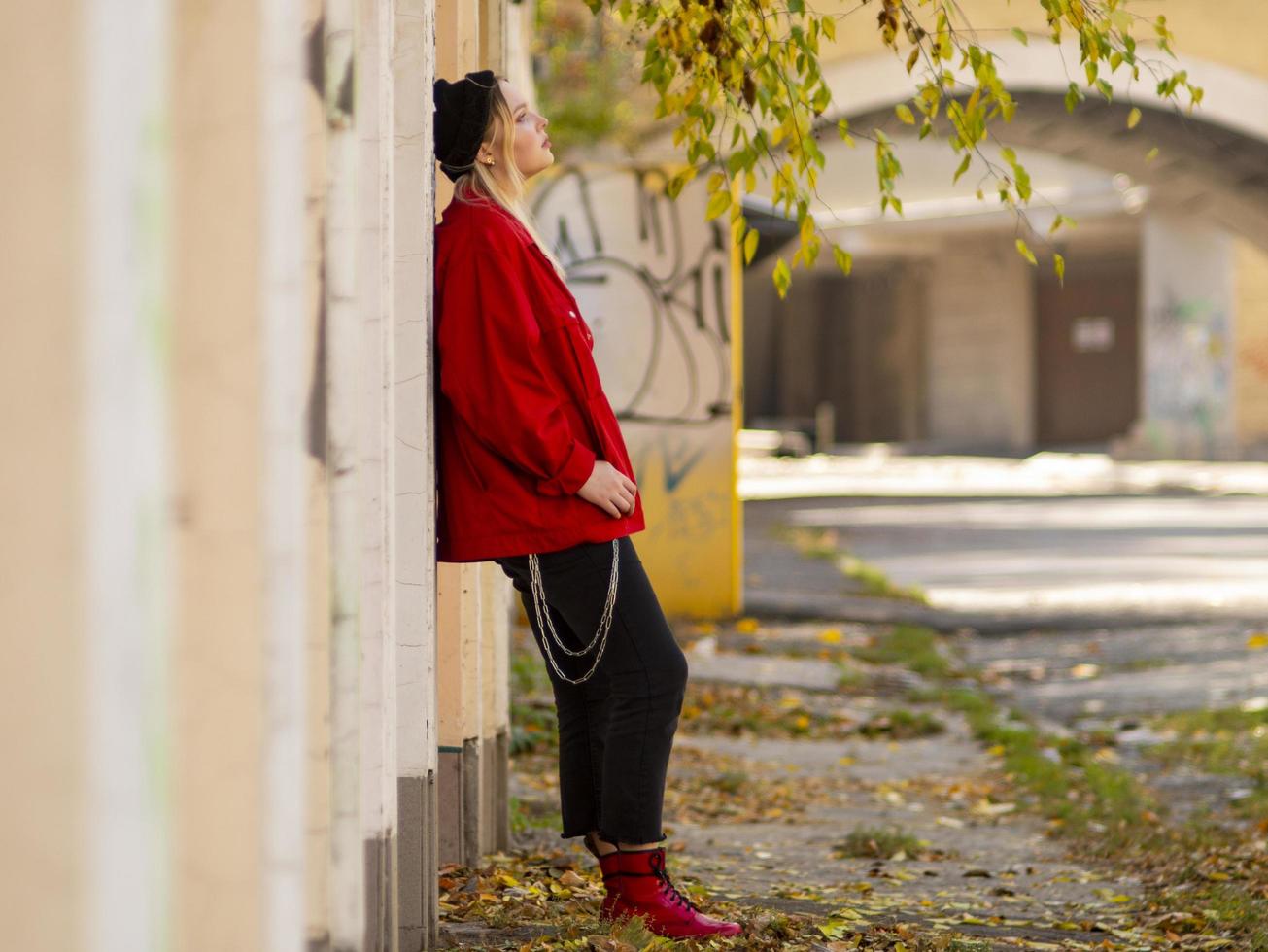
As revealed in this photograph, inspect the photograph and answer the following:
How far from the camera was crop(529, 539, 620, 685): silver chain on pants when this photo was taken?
10.7 ft

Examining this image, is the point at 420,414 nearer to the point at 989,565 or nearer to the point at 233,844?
the point at 233,844

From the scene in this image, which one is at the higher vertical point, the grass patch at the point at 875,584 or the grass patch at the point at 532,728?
the grass patch at the point at 532,728

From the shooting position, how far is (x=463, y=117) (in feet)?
11.1

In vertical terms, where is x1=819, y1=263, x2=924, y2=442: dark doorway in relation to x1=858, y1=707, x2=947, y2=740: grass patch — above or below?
above

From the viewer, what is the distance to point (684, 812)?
5.46 meters

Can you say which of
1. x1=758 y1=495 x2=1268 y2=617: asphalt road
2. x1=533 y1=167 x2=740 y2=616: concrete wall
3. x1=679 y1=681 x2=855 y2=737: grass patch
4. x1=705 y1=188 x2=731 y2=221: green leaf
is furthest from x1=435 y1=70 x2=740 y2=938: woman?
x1=758 y1=495 x2=1268 y2=617: asphalt road

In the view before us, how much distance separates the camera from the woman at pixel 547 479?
317 cm

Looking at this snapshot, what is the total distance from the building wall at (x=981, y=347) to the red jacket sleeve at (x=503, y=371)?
3184 centimetres

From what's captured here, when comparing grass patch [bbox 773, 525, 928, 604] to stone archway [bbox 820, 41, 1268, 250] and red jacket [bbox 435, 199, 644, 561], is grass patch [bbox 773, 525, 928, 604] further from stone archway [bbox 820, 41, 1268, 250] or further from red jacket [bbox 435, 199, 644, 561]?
red jacket [bbox 435, 199, 644, 561]

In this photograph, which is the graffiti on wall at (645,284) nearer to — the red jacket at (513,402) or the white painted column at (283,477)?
the red jacket at (513,402)

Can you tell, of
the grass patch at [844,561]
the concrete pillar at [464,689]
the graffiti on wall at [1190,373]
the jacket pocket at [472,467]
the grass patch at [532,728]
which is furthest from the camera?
the graffiti on wall at [1190,373]

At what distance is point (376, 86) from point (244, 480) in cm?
124

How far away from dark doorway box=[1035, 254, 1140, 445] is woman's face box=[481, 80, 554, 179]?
110ft

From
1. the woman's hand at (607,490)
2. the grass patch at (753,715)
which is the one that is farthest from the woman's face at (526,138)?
the grass patch at (753,715)
